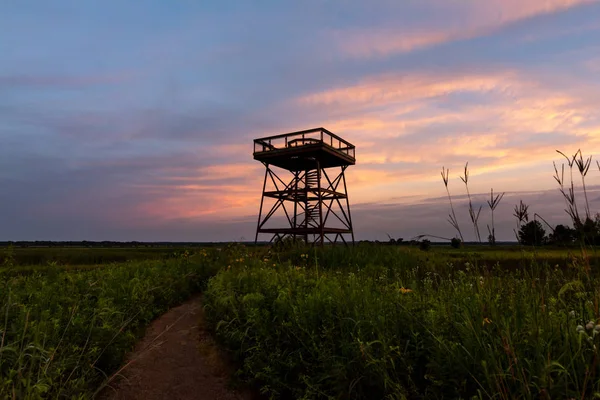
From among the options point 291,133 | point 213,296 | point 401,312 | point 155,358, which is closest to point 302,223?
point 291,133

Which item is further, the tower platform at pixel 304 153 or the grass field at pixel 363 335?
the tower platform at pixel 304 153

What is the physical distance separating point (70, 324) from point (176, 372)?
1.74m

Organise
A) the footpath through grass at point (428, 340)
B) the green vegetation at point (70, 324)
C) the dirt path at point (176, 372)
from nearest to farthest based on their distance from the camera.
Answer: the footpath through grass at point (428, 340) → the green vegetation at point (70, 324) → the dirt path at point (176, 372)

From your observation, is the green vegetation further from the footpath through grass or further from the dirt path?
the footpath through grass

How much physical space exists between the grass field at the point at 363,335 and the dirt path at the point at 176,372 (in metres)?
0.27

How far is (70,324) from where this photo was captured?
536cm

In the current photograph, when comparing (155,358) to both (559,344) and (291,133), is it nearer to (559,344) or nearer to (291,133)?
(559,344)

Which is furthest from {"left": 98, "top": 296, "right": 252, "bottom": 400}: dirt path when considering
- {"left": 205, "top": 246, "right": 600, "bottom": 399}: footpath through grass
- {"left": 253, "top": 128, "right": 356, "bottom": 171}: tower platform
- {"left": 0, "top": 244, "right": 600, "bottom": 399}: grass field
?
{"left": 253, "top": 128, "right": 356, "bottom": 171}: tower platform

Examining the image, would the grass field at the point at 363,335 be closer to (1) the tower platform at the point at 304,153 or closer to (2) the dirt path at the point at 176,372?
(2) the dirt path at the point at 176,372

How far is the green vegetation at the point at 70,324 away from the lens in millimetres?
3476

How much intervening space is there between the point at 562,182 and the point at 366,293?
311cm

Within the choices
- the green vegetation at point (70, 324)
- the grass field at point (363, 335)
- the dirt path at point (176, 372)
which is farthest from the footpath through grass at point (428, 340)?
Answer: the green vegetation at point (70, 324)

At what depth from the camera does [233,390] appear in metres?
5.34

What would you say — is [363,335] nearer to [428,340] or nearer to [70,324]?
[428,340]
